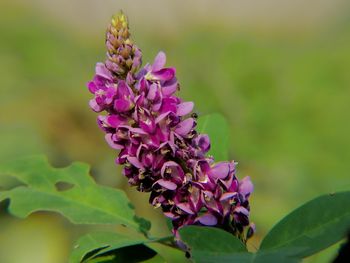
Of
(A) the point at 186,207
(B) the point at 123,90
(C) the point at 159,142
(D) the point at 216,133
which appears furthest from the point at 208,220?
(D) the point at 216,133

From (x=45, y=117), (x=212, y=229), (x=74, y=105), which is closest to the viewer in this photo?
(x=212, y=229)

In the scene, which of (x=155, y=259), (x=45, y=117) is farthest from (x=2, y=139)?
(x=155, y=259)

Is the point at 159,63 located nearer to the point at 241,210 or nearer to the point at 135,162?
the point at 135,162

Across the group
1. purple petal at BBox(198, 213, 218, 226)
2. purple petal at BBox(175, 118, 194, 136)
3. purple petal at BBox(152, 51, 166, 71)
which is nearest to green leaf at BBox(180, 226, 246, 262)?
purple petal at BBox(198, 213, 218, 226)

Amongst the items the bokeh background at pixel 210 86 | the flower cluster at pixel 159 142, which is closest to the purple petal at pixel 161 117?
the flower cluster at pixel 159 142

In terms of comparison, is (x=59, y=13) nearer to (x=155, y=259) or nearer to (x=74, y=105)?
(x=74, y=105)

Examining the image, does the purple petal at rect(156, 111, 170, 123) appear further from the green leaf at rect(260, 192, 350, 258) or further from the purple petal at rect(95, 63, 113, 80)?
the green leaf at rect(260, 192, 350, 258)
